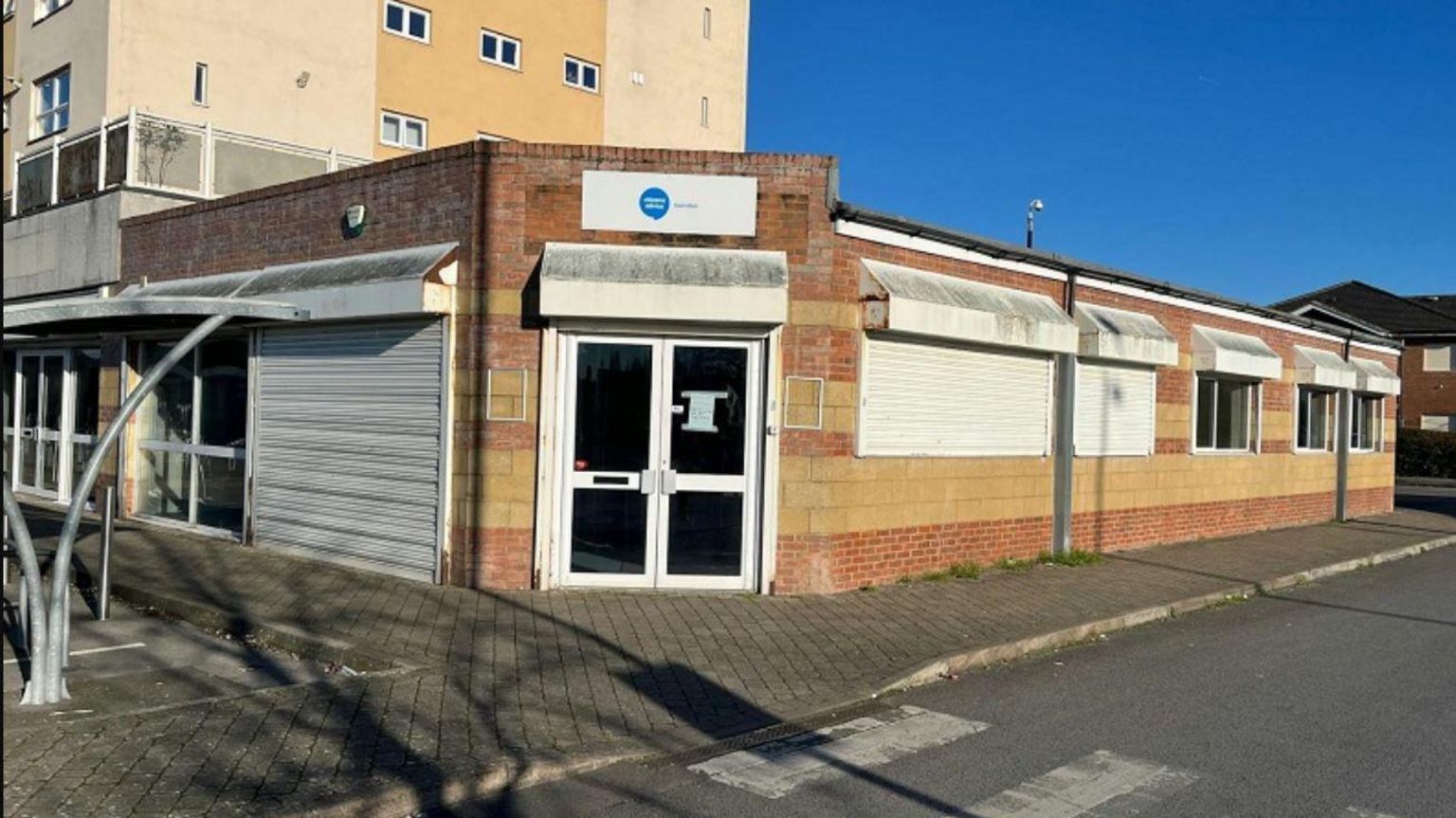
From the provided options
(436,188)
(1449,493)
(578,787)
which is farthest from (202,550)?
(1449,493)

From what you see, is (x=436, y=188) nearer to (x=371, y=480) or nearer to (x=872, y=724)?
(x=371, y=480)

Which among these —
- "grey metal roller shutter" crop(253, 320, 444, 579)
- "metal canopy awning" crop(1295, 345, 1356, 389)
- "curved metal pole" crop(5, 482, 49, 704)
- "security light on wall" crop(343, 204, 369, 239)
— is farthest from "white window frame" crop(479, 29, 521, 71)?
"curved metal pole" crop(5, 482, 49, 704)

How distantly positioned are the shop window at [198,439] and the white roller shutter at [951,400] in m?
6.72

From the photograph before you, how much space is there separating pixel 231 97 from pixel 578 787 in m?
19.7

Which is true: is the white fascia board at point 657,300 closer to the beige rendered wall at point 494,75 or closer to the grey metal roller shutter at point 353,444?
the grey metal roller shutter at point 353,444

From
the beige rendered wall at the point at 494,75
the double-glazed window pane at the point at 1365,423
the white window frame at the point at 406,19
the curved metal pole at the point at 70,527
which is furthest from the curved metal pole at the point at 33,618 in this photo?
the double-glazed window pane at the point at 1365,423

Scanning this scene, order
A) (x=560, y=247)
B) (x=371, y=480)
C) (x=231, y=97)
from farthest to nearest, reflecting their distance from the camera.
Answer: (x=231, y=97) → (x=371, y=480) → (x=560, y=247)

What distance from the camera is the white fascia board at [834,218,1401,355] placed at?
10.8 m

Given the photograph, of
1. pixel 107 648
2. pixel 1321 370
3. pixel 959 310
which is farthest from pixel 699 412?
pixel 1321 370

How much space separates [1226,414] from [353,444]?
1250cm

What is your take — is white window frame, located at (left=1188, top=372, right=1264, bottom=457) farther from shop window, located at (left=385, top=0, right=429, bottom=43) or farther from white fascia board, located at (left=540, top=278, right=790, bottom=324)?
shop window, located at (left=385, top=0, right=429, bottom=43)

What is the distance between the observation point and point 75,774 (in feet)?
17.3

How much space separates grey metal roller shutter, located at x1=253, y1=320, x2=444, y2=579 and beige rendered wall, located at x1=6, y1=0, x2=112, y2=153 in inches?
408

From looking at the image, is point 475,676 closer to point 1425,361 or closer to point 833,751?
point 833,751
